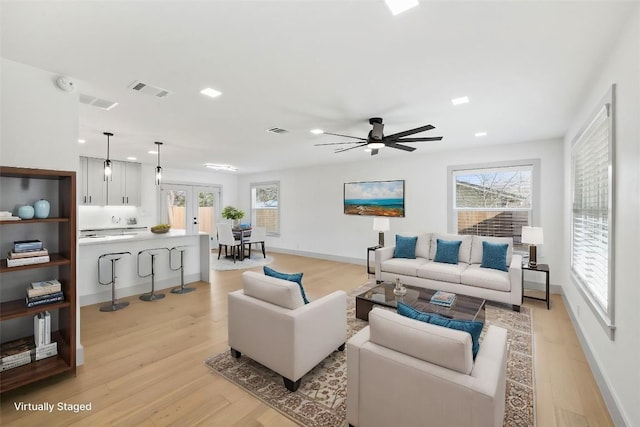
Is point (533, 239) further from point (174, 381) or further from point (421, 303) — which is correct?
point (174, 381)

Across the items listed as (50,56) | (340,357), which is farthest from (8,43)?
(340,357)

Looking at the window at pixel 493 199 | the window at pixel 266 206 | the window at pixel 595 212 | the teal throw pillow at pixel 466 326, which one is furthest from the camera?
the window at pixel 266 206

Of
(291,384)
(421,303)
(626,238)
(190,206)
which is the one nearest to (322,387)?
(291,384)

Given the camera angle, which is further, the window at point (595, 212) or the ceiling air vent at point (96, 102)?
the ceiling air vent at point (96, 102)

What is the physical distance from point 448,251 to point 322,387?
11.1 ft

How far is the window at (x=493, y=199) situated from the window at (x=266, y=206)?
5217 millimetres

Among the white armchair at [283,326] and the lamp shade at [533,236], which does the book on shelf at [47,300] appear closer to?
the white armchair at [283,326]

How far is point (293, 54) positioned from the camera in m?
2.19

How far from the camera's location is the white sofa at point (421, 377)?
1.37m

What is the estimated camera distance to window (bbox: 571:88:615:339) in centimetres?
212

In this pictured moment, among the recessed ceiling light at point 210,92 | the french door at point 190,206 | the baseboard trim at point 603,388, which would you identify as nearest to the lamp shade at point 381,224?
the baseboard trim at point 603,388

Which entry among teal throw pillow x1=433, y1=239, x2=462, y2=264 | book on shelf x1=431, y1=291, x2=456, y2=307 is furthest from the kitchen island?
teal throw pillow x1=433, y1=239, x2=462, y2=264

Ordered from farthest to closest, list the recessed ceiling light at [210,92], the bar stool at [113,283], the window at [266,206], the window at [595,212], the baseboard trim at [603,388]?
1. the window at [266,206]
2. the bar stool at [113,283]
3. the recessed ceiling light at [210,92]
4. the window at [595,212]
5. the baseboard trim at [603,388]

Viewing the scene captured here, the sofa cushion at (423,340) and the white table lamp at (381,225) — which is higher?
the white table lamp at (381,225)
